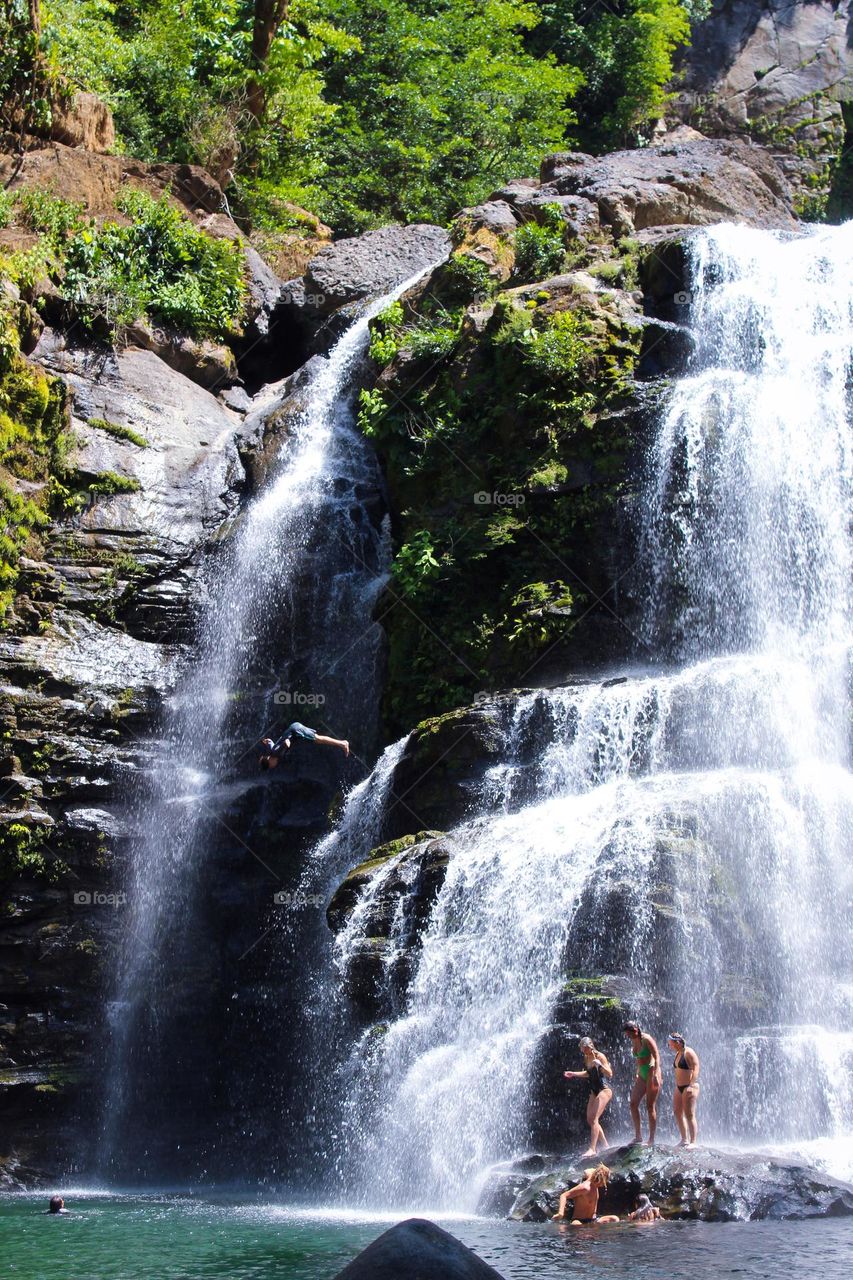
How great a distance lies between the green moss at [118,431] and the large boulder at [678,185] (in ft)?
29.8

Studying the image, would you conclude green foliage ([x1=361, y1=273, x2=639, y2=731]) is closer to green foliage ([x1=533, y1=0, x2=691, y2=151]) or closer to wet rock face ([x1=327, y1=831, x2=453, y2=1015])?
wet rock face ([x1=327, y1=831, x2=453, y2=1015])

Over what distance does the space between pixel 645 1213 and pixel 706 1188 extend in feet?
1.67

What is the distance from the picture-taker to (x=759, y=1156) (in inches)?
399

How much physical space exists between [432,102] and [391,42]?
2.84 m

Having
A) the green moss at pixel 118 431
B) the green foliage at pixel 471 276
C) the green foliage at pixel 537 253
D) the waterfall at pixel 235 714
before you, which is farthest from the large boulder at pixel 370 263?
the green moss at pixel 118 431

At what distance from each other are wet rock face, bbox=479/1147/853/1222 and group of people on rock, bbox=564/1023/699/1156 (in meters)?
0.49

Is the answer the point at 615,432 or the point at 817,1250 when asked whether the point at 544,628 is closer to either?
the point at 615,432

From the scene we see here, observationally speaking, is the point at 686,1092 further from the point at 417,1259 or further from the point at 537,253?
the point at 537,253

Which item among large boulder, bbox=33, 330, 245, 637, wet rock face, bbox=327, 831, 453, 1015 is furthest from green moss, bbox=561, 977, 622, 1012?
large boulder, bbox=33, 330, 245, 637

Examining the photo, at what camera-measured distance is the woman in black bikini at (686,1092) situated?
35.2 feet

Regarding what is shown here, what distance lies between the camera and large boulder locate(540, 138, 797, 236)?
23047 millimetres

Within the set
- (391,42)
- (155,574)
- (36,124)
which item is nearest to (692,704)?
(155,574)

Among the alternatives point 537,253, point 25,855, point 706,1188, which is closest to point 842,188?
point 537,253

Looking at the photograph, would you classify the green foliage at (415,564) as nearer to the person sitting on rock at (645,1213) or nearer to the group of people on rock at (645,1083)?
the group of people on rock at (645,1083)
